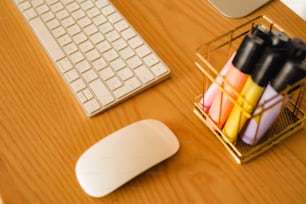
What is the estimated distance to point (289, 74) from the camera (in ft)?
1.77

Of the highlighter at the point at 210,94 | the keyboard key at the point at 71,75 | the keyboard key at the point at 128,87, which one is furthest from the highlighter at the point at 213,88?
the keyboard key at the point at 71,75

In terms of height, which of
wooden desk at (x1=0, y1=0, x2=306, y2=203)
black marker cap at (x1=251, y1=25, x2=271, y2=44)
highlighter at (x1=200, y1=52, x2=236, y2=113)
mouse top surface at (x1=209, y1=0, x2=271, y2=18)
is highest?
black marker cap at (x1=251, y1=25, x2=271, y2=44)

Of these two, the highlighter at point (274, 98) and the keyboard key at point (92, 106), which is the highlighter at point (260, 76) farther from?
the keyboard key at point (92, 106)

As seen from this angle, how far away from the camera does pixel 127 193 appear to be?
2.02 ft

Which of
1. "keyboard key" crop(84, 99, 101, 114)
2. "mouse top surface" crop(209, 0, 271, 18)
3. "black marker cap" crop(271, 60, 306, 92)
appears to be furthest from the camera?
"mouse top surface" crop(209, 0, 271, 18)

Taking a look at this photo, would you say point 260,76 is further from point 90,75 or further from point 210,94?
point 90,75

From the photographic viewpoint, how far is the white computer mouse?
1.98ft

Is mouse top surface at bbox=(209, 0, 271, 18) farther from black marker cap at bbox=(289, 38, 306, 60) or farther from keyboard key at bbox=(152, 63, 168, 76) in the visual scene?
black marker cap at bbox=(289, 38, 306, 60)

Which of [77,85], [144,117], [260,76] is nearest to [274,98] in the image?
[260,76]

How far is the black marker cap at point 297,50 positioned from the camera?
0.53 meters

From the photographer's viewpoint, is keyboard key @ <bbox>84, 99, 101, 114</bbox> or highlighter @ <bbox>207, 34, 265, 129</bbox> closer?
highlighter @ <bbox>207, 34, 265, 129</bbox>

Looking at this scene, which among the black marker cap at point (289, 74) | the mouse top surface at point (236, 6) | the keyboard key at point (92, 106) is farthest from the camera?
the mouse top surface at point (236, 6)

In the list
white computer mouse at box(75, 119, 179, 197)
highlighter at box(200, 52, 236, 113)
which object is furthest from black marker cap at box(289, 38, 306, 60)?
white computer mouse at box(75, 119, 179, 197)

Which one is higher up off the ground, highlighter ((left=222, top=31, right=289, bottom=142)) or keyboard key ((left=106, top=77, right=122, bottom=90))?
highlighter ((left=222, top=31, right=289, bottom=142))
